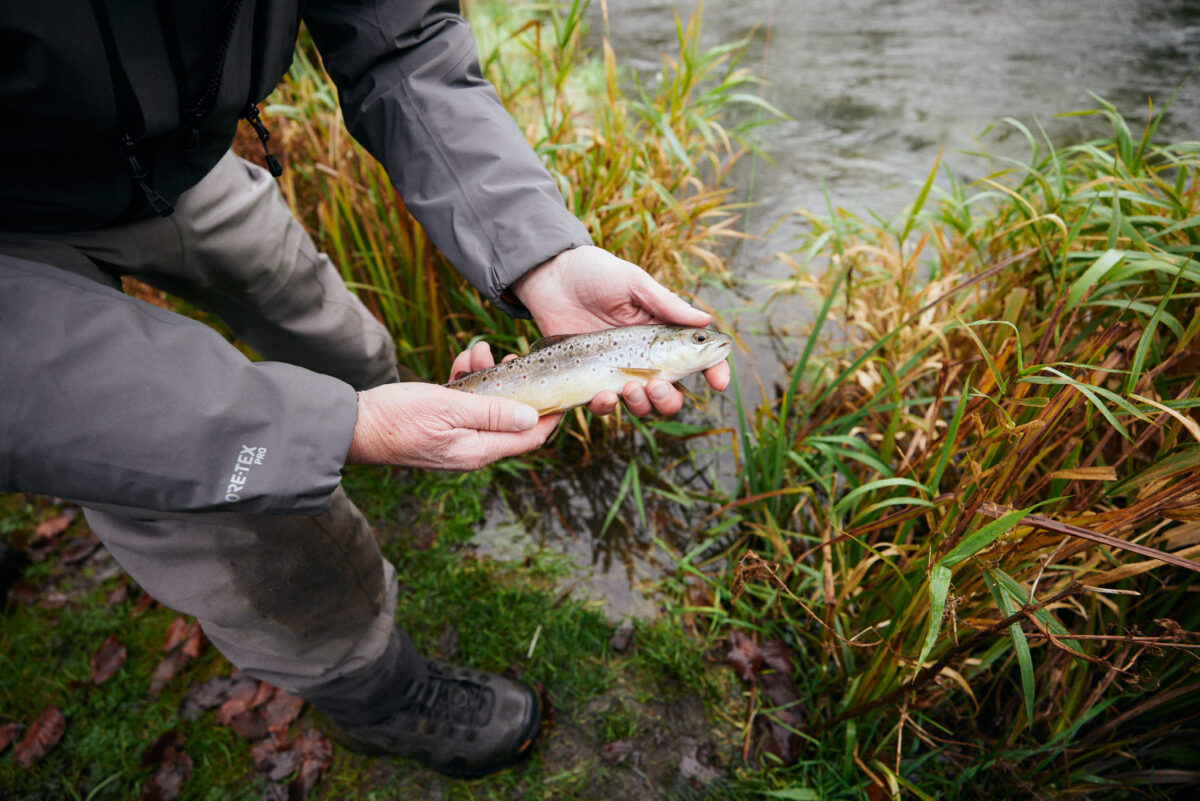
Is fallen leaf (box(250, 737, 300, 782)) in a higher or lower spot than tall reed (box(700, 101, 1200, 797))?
lower

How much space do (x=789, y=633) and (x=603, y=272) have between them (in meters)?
1.74

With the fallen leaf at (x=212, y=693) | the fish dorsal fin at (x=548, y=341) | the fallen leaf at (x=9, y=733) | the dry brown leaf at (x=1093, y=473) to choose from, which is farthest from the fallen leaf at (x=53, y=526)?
the dry brown leaf at (x=1093, y=473)

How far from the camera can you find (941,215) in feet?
12.2

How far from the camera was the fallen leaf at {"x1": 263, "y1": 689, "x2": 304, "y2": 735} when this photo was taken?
258 centimetres

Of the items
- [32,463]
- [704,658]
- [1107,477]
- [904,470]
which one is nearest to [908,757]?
[704,658]

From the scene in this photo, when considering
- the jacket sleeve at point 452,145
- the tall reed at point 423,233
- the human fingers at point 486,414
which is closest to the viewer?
the human fingers at point 486,414

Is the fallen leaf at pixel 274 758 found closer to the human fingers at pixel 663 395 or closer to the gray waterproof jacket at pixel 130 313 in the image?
the gray waterproof jacket at pixel 130 313

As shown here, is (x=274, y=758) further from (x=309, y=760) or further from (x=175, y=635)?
(x=175, y=635)

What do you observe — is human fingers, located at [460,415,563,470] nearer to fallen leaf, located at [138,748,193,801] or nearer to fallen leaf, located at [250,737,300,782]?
fallen leaf, located at [250,737,300,782]

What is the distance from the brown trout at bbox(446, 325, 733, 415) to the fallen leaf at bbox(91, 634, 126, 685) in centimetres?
223

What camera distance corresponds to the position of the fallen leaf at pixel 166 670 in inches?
106

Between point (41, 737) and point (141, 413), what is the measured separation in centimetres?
219

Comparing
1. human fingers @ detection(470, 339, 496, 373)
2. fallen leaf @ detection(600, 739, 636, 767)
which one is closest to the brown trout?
human fingers @ detection(470, 339, 496, 373)

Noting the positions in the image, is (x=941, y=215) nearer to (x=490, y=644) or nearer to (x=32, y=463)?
(x=490, y=644)
